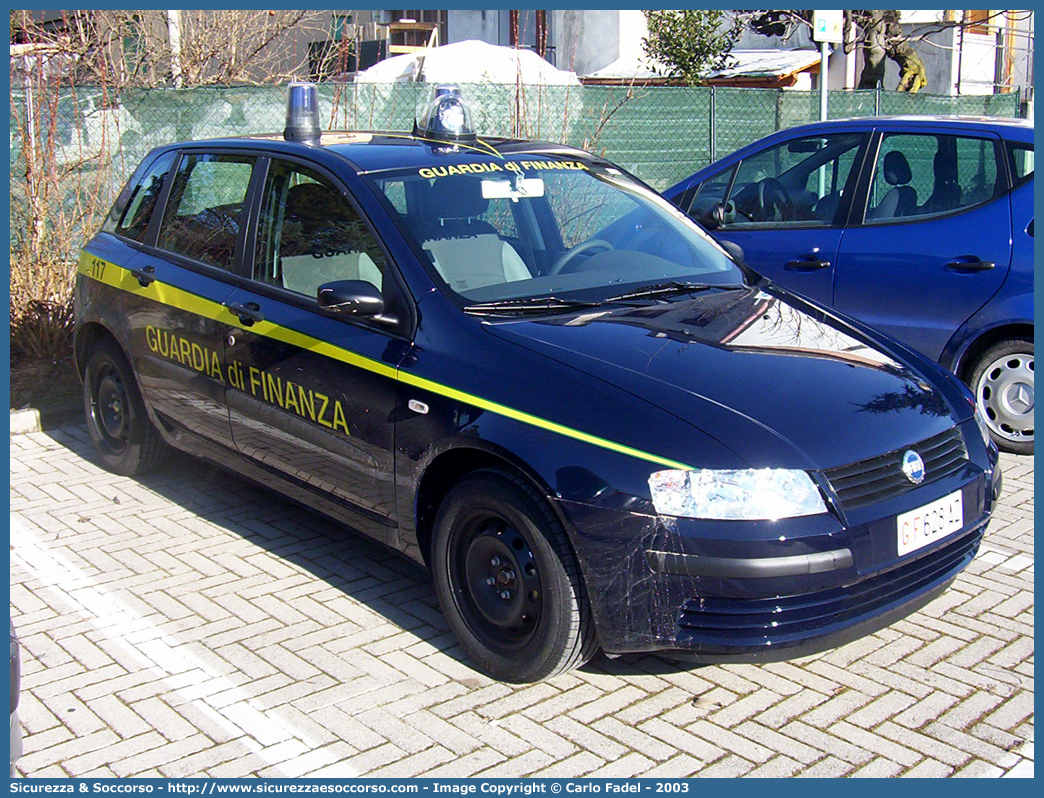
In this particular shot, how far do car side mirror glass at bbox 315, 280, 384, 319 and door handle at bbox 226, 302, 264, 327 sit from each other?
0.66 metres

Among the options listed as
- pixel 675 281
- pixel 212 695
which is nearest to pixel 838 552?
pixel 675 281

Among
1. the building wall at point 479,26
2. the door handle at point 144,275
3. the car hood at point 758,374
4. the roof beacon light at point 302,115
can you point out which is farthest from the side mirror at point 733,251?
the building wall at point 479,26

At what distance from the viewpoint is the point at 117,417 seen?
613cm

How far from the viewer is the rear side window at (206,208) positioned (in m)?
5.12

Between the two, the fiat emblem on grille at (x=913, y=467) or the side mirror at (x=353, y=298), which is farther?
the side mirror at (x=353, y=298)

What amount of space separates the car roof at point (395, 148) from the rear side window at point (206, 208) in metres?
0.14

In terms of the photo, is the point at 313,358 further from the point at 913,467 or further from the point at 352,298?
the point at 913,467

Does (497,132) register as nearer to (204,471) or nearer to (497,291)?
(204,471)

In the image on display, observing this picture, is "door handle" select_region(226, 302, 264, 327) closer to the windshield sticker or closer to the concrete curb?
the windshield sticker

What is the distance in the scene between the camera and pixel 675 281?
15.1 feet

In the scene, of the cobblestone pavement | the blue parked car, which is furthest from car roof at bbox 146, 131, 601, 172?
the blue parked car

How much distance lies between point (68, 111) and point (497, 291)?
6871 millimetres

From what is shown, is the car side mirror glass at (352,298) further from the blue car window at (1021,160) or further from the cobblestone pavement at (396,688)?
the blue car window at (1021,160)

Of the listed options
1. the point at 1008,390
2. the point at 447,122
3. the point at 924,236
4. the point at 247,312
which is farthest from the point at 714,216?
the point at 247,312
